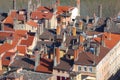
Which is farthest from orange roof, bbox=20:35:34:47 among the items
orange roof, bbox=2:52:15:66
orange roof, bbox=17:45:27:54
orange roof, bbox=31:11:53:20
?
orange roof, bbox=31:11:53:20

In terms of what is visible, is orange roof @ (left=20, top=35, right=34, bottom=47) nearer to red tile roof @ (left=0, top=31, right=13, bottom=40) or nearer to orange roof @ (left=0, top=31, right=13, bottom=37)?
red tile roof @ (left=0, top=31, right=13, bottom=40)

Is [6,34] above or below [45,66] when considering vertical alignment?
above

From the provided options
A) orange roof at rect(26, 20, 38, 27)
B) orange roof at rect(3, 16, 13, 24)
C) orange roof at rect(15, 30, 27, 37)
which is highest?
orange roof at rect(3, 16, 13, 24)

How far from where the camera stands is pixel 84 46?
63.9 metres

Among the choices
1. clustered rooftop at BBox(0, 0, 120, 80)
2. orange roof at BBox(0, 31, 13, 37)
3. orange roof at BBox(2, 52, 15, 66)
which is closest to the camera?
clustered rooftop at BBox(0, 0, 120, 80)

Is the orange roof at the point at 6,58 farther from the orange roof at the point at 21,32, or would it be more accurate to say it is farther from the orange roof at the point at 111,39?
the orange roof at the point at 111,39

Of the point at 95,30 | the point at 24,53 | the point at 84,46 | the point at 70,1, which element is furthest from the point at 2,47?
the point at 70,1

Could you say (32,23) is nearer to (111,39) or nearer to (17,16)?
(17,16)

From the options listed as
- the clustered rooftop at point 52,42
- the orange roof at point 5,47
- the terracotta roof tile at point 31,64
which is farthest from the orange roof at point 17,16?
the terracotta roof tile at point 31,64

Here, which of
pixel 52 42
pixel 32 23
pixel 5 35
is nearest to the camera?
pixel 52 42

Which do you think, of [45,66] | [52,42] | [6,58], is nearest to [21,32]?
[52,42]

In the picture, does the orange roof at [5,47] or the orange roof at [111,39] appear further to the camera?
the orange roof at [111,39]

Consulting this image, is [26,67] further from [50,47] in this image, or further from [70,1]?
[70,1]

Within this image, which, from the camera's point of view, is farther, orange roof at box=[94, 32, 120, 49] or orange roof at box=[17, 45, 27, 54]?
orange roof at box=[94, 32, 120, 49]
